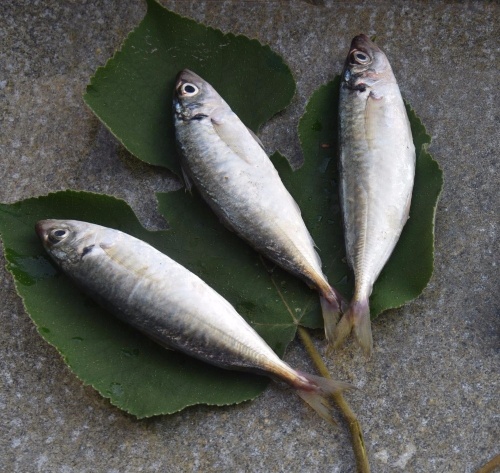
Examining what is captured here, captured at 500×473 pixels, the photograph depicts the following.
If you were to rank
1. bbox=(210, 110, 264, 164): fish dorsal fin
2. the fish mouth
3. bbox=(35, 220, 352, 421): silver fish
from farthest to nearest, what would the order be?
the fish mouth → bbox=(210, 110, 264, 164): fish dorsal fin → bbox=(35, 220, 352, 421): silver fish

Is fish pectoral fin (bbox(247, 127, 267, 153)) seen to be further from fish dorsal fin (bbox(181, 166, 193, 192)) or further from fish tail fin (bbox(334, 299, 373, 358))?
fish tail fin (bbox(334, 299, 373, 358))

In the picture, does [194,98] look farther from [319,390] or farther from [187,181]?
[319,390]

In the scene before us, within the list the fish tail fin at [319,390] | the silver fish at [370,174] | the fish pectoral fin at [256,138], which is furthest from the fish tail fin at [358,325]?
the fish pectoral fin at [256,138]

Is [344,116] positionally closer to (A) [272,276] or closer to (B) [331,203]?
(B) [331,203]

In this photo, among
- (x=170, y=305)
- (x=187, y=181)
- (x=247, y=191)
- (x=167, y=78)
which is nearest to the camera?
(x=170, y=305)

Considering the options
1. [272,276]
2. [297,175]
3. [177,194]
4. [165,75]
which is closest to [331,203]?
[297,175]

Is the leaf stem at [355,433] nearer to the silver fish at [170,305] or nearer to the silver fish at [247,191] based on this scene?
the silver fish at [170,305]

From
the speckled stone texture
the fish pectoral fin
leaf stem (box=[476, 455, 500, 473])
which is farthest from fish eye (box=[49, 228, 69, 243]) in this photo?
leaf stem (box=[476, 455, 500, 473])

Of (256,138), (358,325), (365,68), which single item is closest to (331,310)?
(358,325)
